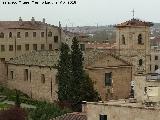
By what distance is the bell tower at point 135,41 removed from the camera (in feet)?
201

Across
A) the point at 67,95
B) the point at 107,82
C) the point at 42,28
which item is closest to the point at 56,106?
the point at 67,95

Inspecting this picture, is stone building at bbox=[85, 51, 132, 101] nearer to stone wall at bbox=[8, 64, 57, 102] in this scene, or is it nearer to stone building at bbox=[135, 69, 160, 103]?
stone wall at bbox=[8, 64, 57, 102]

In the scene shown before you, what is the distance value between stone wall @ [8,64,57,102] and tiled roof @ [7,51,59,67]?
0.43m

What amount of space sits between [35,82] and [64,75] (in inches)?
337

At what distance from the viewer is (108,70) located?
55.1m

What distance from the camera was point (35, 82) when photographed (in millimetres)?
59719

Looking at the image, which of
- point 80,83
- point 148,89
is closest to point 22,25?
point 80,83

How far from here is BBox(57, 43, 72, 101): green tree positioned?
50938 millimetres

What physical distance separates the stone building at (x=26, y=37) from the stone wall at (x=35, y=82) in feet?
28.1

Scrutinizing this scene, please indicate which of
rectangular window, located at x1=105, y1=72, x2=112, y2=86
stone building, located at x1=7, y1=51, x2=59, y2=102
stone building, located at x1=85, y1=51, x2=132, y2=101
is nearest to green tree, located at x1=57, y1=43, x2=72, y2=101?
stone building, located at x1=85, y1=51, x2=132, y2=101

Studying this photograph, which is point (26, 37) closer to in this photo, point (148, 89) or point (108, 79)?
point (108, 79)

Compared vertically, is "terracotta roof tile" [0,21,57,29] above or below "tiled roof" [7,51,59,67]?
above

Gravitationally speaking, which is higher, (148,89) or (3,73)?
(148,89)

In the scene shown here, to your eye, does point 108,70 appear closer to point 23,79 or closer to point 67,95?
point 67,95
